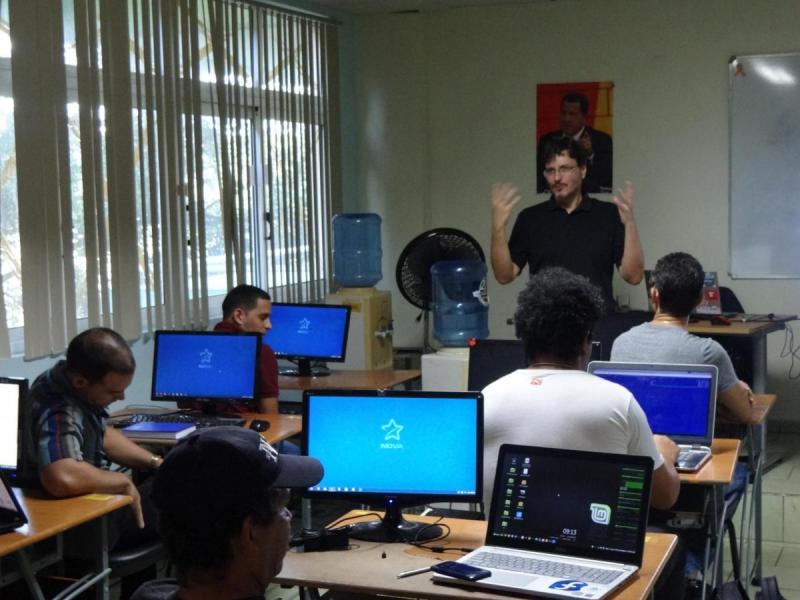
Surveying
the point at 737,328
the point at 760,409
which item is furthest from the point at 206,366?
the point at 737,328

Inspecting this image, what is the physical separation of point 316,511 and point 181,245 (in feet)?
5.46

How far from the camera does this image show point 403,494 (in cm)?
317

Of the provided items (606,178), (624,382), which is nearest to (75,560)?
(624,382)

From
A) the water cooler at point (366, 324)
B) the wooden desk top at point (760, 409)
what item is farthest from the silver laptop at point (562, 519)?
the water cooler at point (366, 324)

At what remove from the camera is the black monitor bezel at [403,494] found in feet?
10.2

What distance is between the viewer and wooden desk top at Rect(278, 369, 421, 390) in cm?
600

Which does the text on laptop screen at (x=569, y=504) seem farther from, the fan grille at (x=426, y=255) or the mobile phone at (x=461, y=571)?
the fan grille at (x=426, y=255)

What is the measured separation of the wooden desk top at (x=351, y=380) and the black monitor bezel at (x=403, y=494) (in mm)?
2635

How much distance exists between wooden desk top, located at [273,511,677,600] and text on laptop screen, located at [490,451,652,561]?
13 centimetres

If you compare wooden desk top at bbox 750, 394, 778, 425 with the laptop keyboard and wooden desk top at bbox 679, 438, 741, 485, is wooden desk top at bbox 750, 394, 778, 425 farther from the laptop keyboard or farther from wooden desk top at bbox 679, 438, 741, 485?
the laptop keyboard

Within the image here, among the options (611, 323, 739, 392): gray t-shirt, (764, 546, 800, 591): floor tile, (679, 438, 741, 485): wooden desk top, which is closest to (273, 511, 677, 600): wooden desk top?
(679, 438, 741, 485): wooden desk top

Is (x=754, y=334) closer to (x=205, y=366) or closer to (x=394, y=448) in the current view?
(x=205, y=366)

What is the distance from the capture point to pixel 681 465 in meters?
3.58

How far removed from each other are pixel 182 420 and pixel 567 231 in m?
2.04
